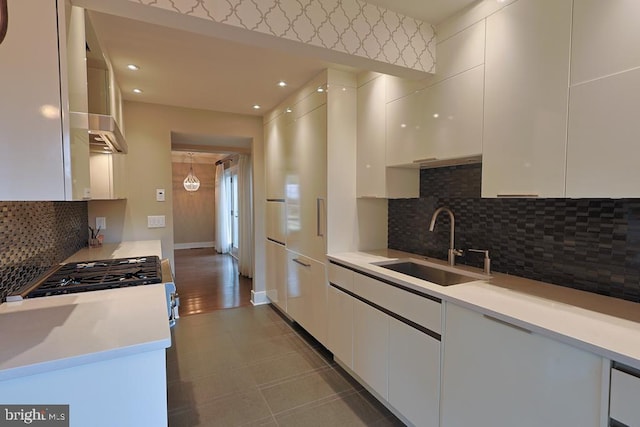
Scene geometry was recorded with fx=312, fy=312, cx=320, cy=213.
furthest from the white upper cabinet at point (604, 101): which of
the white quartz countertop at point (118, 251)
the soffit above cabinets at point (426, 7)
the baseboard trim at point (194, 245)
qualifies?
the baseboard trim at point (194, 245)

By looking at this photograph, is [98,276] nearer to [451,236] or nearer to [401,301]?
[401,301]

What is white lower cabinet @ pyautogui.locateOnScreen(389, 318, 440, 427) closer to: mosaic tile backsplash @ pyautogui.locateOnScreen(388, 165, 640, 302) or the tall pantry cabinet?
mosaic tile backsplash @ pyautogui.locateOnScreen(388, 165, 640, 302)

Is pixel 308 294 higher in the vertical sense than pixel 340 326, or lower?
higher

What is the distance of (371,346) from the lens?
2137 millimetres

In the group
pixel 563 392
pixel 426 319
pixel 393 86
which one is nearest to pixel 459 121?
pixel 393 86

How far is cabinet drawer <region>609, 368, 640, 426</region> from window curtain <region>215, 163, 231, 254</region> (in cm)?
746

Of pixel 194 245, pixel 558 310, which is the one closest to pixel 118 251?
A: pixel 558 310

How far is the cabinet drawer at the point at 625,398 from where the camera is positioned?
964mm

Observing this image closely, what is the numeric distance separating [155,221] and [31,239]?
194cm

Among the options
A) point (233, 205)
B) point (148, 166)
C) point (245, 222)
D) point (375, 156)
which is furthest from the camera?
point (233, 205)

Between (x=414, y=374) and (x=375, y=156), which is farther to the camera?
(x=375, y=156)

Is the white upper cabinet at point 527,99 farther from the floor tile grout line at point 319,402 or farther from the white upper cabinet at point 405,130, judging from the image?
the floor tile grout line at point 319,402

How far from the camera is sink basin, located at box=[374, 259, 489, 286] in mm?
2041

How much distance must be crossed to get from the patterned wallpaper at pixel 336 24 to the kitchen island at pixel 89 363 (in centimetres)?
131
